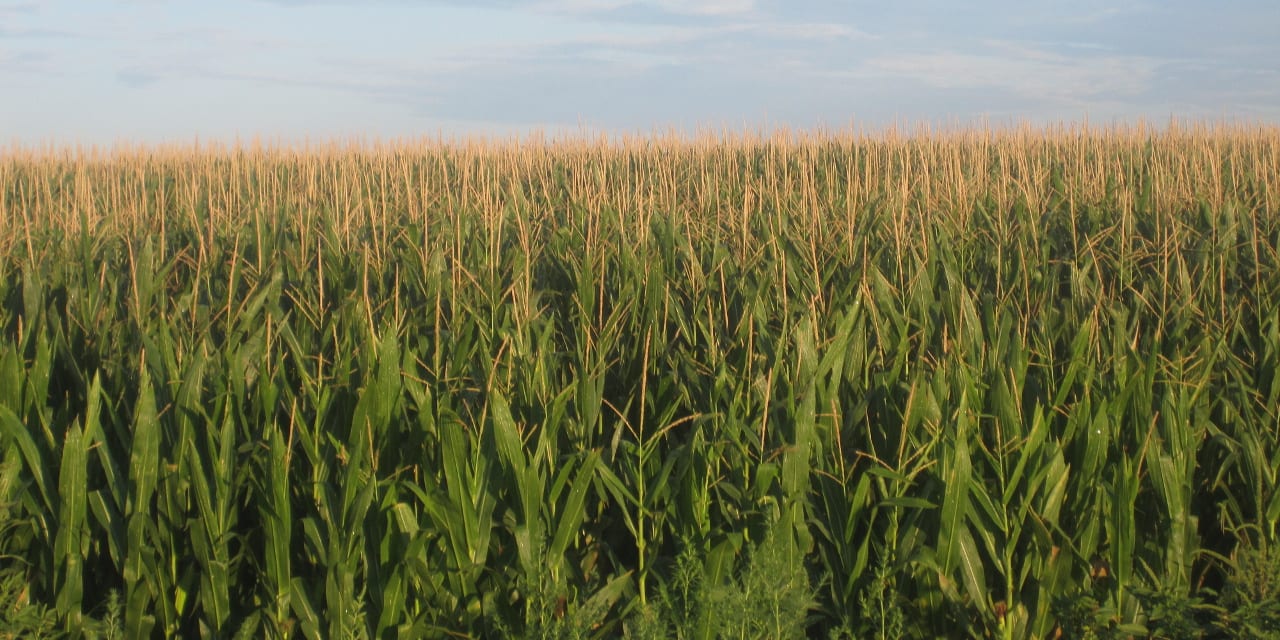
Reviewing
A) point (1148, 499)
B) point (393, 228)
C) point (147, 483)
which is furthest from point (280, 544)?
point (393, 228)

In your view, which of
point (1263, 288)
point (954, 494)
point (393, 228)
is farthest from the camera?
point (393, 228)

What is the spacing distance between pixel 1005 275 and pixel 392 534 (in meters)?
2.71

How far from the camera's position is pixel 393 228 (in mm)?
4824

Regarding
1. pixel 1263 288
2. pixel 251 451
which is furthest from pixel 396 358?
pixel 1263 288

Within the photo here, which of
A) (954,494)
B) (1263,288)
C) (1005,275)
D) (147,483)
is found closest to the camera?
(954,494)

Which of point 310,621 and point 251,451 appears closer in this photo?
point 310,621

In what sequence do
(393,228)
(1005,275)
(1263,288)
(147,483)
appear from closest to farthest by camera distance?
(147,483), (1263,288), (1005,275), (393,228)

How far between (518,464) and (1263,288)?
2.76 meters

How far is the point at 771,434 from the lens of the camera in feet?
7.88

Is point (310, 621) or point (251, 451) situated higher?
point (251, 451)

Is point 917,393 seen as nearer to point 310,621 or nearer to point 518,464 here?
point 518,464

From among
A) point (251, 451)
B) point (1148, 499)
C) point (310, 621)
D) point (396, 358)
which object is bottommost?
point (310, 621)

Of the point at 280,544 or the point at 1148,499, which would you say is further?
the point at 1148,499

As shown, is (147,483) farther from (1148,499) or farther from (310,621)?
(1148,499)
